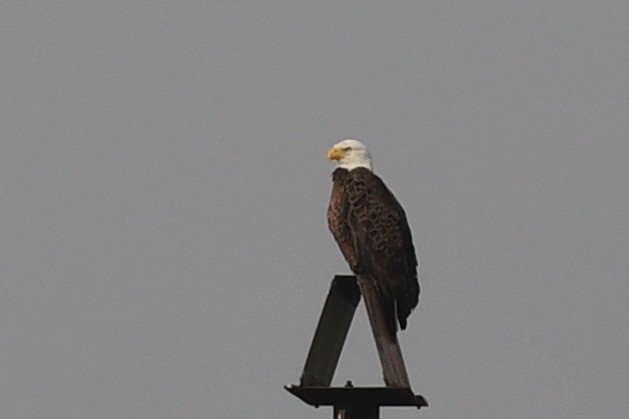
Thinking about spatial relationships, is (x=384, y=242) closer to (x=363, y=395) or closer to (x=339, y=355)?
(x=339, y=355)

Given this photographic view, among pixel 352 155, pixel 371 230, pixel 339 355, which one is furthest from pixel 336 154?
pixel 339 355

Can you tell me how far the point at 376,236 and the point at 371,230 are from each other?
9cm

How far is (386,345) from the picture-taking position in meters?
7.80

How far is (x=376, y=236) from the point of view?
369 inches

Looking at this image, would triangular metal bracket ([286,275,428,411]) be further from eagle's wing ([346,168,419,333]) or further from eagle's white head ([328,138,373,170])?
eagle's white head ([328,138,373,170])

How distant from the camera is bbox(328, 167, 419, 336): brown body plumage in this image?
350 inches

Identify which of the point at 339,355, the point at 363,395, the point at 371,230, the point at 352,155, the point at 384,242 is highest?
the point at 352,155

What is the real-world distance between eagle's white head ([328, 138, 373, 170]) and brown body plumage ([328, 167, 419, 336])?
35 millimetres

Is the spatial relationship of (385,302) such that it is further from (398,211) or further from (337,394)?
(337,394)

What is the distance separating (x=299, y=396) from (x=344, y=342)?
59 cm

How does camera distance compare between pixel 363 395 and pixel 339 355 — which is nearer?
pixel 363 395

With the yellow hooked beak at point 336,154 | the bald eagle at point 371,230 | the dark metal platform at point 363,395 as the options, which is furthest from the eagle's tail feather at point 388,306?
the yellow hooked beak at point 336,154

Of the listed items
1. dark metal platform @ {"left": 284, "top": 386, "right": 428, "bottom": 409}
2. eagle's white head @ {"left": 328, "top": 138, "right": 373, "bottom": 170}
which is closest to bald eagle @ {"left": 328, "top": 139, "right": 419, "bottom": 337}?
eagle's white head @ {"left": 328, "top": 138, "right": 373, "bottom": 170}

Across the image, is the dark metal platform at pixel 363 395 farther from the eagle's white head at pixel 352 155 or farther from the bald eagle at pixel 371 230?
the eagle's white head at pixel 352 155
